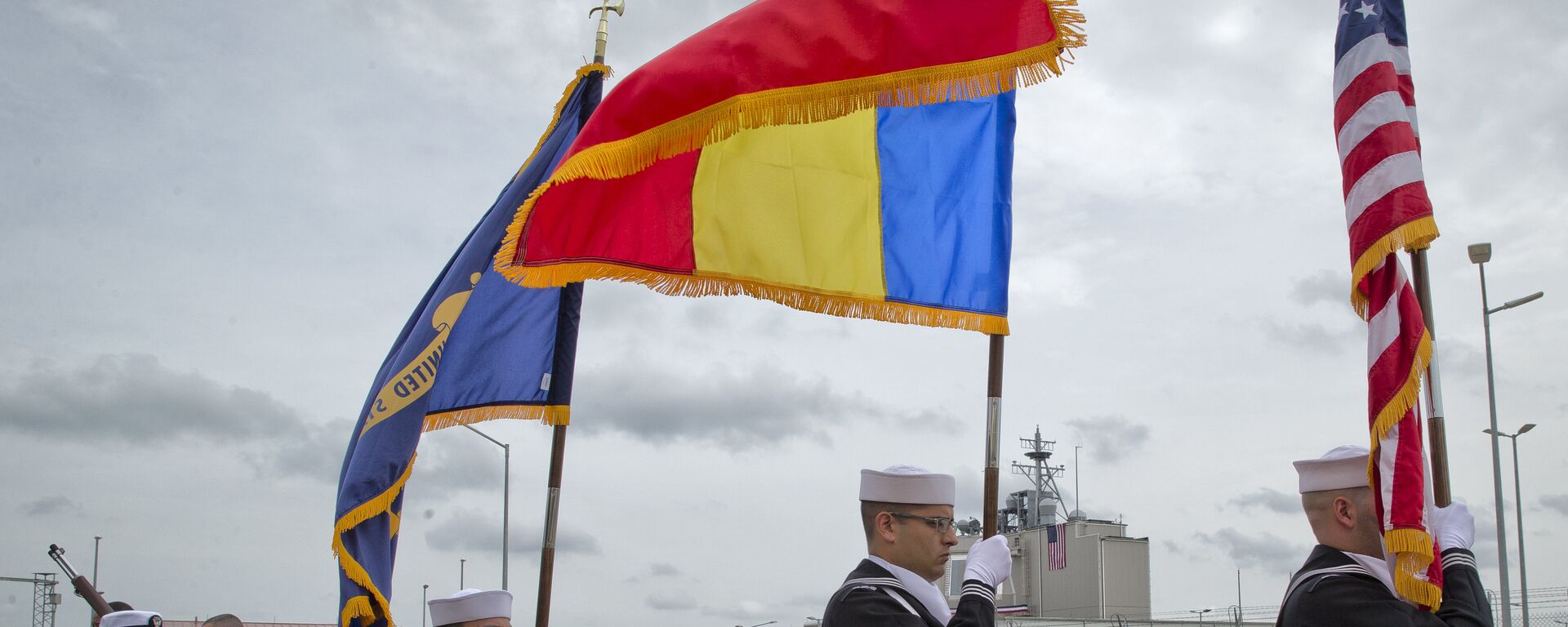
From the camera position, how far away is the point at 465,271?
7984mm

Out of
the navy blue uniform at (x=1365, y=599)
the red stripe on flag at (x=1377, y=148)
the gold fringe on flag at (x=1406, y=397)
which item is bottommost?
the navy blue uniform at (x=1365, y=599)

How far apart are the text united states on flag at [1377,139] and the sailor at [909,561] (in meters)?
1.58

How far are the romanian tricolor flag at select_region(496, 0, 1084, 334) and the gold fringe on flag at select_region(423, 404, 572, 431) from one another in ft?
4.88

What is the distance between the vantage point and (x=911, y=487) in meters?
4.88

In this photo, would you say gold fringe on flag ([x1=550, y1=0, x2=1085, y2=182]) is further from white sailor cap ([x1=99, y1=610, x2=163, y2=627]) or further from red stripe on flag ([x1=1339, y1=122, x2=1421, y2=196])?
white sailor cap ([x1=99, y1=610, x2=163, y2=627])

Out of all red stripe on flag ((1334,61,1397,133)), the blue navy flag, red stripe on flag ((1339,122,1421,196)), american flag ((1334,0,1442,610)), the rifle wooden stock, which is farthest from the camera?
the rifle wooden stock

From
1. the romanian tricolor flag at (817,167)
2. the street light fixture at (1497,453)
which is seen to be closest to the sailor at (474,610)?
the romanian tricolor flag at (817,167)

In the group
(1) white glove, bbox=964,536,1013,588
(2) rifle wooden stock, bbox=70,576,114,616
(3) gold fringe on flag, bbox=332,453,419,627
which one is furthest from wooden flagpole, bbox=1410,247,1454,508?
(2) rifle wooden stock, bbox=70,576,114,616

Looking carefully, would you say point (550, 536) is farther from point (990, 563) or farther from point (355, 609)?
point (990, 563)

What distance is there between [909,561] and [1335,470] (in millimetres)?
1479

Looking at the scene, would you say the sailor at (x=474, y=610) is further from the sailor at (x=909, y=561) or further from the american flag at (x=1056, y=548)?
the american flag at (x=1056, y=548)

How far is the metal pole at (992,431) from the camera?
4711mm

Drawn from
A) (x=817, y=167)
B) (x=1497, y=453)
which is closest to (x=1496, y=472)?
(x=1497, y=453)

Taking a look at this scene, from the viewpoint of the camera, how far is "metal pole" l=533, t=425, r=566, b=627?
632 centimetres
